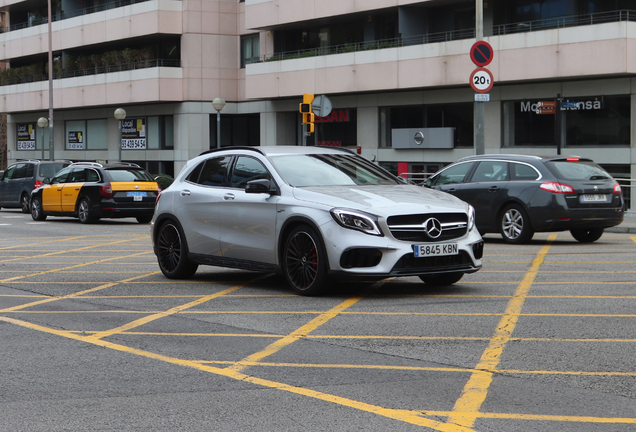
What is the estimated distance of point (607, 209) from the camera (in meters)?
16.0

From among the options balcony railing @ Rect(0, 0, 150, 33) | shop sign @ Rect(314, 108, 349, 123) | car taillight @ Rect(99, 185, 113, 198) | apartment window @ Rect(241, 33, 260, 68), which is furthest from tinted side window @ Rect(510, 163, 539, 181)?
balcony railing @ Rect(0, 0, 150, 33)

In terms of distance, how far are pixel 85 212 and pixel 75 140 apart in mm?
32209

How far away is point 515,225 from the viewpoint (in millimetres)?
16312

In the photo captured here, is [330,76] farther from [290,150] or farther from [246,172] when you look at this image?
[246,172]

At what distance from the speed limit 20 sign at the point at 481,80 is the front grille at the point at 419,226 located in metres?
12.6

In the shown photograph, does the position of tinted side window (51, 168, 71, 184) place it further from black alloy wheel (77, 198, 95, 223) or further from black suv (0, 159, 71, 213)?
black suv (0, 159, 71, 213)

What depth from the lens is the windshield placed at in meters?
10.4

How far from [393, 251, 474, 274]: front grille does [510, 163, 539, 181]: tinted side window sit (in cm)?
663

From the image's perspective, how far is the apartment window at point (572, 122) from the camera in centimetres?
2950

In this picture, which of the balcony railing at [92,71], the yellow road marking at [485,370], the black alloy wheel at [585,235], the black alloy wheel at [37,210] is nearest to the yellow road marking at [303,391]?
the yellow road marking at [485,370]

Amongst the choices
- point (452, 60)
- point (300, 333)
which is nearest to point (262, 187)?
point (300, 333)

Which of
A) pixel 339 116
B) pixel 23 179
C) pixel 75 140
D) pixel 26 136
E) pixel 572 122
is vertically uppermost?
pixel 26 136

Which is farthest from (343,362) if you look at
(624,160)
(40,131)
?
(40,131)

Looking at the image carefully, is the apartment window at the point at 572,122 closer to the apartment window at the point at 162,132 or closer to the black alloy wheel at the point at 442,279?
the black alloy wheel at the point at 442,279
